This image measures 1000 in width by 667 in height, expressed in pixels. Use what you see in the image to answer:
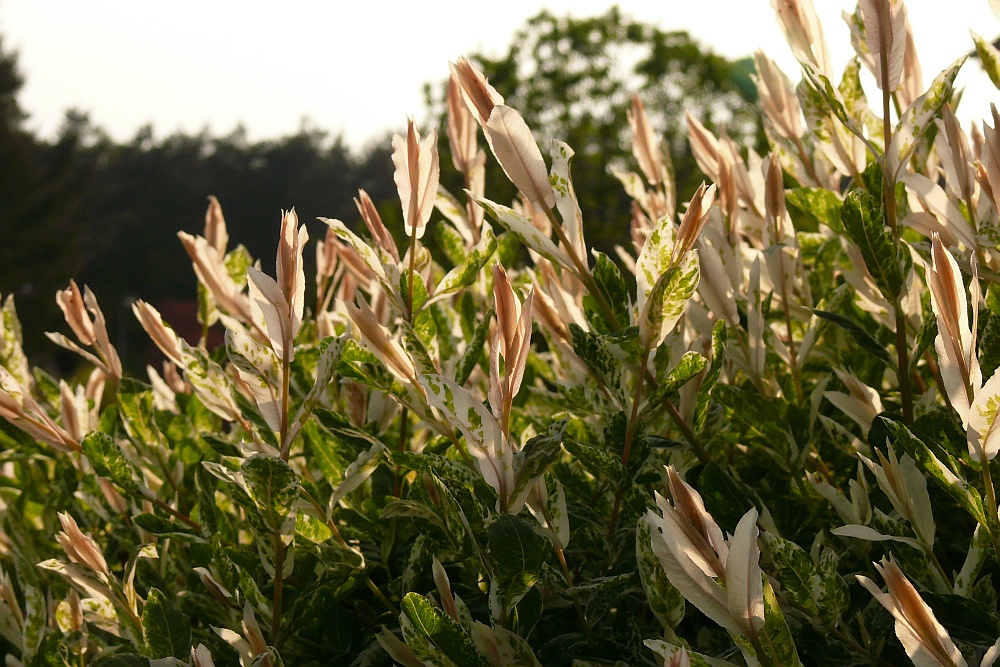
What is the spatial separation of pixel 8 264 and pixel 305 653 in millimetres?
39022

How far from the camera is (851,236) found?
104 cm

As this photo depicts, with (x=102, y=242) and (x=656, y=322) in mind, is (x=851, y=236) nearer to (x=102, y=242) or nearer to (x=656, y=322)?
(x=656, y=322)

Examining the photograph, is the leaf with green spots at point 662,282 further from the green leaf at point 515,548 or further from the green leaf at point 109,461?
the green leaf at point 109,461

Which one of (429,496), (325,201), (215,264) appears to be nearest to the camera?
(429,496)

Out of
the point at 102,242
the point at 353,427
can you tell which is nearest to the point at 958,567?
the point at 353,427

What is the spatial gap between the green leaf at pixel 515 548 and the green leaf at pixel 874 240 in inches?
19.8

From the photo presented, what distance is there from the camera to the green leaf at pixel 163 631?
3.47ft

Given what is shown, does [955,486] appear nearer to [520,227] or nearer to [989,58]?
[520,227]

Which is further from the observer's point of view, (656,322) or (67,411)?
(67,411)

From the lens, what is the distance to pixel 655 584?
0.93 meters

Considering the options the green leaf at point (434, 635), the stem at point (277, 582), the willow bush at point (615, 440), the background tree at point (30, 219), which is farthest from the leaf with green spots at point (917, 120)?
the background tree at point (30, 219)

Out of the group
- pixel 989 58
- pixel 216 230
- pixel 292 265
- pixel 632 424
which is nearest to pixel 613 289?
pixel 632 424

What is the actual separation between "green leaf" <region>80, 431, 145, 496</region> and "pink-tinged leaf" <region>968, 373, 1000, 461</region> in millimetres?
1009

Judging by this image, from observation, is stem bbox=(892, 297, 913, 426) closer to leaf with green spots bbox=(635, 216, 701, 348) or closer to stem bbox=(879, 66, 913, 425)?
stem bbox=(879, 66, 913, 425)
